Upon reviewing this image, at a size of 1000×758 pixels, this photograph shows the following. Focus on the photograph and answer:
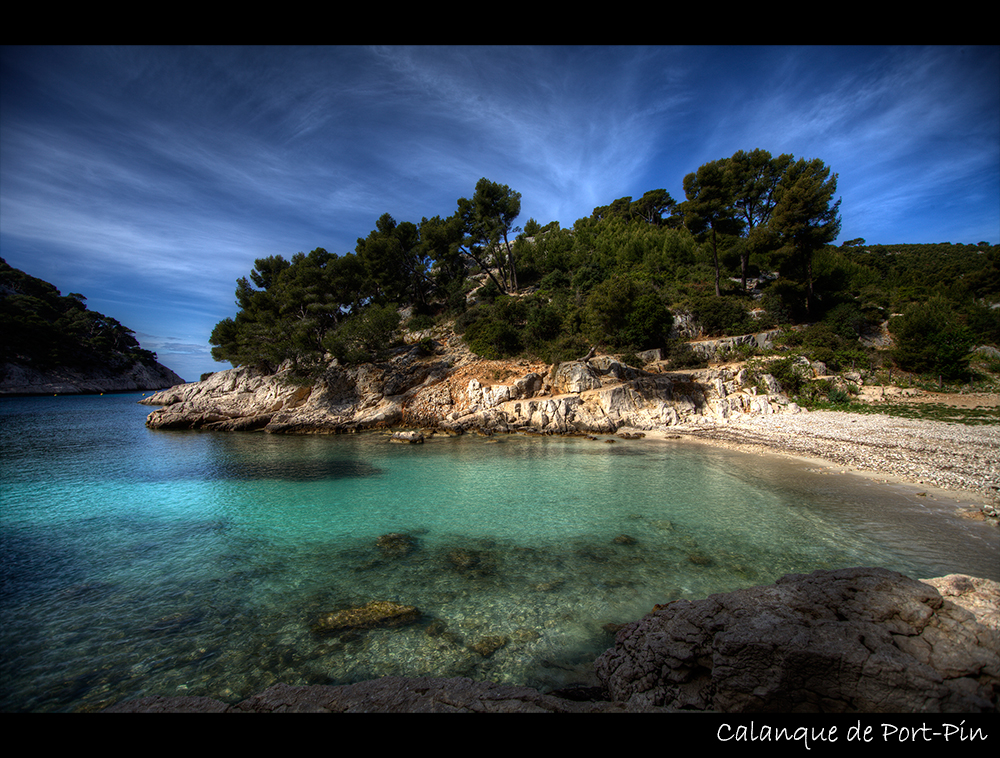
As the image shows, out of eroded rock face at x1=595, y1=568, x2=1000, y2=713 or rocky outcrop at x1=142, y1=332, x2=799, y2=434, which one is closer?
eroded rock face at x1=595, y1=568, x2=1000, y2=713

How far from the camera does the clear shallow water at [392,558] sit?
4.80m

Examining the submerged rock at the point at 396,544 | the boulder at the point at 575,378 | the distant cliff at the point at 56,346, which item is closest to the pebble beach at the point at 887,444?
the boulder at the point at 575,378

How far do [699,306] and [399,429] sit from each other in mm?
25891

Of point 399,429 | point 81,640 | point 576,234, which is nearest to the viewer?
point 81,640

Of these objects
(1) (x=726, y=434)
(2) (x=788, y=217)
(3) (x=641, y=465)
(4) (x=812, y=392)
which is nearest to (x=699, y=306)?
(2) (x=788, y=217)

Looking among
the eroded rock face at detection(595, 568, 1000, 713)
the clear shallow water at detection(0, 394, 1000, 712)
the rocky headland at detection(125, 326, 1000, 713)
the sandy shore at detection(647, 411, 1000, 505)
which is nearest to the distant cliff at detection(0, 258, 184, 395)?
the clear shallow water at detection(0, 394, 1000, 712)

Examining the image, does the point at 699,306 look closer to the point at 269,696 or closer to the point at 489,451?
the point at 489,451

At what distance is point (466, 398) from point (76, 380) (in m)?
81.1

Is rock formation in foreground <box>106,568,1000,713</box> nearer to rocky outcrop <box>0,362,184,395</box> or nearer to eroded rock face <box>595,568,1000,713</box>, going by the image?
eroded rock face <box>595,568,1000,713</box>

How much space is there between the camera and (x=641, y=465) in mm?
14719

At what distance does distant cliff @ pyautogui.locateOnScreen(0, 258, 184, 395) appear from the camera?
54.0m

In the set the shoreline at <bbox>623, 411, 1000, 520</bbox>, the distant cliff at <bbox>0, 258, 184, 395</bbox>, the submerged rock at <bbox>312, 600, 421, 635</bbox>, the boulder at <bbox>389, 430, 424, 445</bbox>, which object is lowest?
the submerged rock at <bbox>312, 600, 421, 635</bbox>

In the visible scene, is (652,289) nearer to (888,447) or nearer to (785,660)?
(888,447)

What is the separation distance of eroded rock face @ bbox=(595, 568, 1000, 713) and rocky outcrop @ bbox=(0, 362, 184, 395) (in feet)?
294
